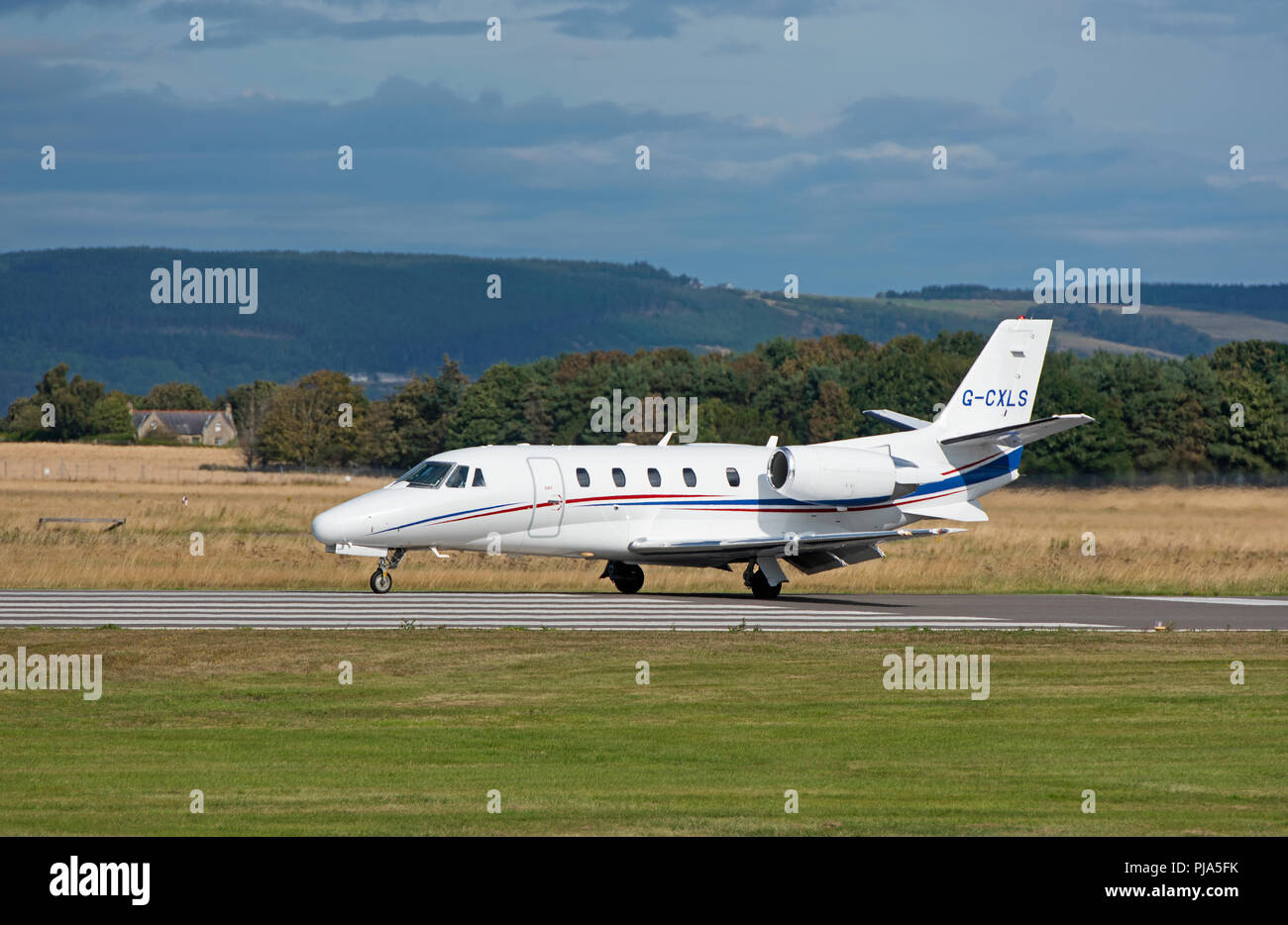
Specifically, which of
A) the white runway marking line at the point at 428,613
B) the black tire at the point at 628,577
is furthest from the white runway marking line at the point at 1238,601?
the black tire at the point at 628,577

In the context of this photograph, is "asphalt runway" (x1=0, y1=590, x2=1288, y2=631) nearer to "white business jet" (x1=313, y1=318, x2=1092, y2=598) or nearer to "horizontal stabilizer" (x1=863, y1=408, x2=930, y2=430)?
"white business jet" (x1=313, y1=318, x2=1092, y2=598)

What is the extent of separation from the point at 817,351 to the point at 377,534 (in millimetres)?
117696

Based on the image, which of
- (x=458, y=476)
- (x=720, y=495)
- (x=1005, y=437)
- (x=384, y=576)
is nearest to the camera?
(x=458, y=476)

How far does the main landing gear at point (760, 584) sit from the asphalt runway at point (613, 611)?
56 centimetres

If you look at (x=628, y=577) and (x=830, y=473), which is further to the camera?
(x=628, y=577)

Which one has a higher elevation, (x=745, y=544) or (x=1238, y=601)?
(x=745, y=544)

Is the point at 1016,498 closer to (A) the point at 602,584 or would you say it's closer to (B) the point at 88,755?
(A) the point at 602,584

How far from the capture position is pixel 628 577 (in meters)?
33.7

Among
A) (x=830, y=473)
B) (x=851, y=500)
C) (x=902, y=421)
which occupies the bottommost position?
(x=851, y=500)

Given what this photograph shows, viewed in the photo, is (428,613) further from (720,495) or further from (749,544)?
(720,495)

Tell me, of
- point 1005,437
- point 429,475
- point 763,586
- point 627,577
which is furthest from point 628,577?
point 1005,437

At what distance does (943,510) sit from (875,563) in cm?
482

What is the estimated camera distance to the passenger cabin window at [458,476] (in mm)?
30422

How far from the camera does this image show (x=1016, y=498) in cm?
5744
